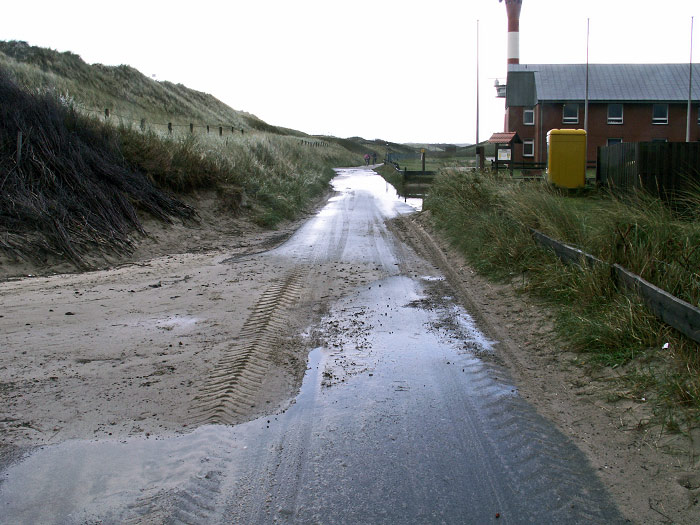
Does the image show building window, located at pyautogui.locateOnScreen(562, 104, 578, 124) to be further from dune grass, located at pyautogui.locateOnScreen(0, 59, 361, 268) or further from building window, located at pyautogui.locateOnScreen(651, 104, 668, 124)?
dune grass, located at pyautogui.locateOnScreen(0, 59, 361, 268)

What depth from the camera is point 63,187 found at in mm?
12078

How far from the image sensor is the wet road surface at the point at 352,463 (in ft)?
11.7

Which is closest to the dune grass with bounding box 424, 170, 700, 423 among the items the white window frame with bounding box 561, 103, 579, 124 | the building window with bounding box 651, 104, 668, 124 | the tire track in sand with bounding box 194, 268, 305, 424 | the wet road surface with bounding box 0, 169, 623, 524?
the wet road surface with bounding box 0, 169, 623, 524

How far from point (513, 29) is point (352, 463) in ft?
194

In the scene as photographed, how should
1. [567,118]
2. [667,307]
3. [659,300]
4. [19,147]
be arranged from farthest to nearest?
1. [567,118]
2. [19,147]
3. [659,300]
4. [667,307]

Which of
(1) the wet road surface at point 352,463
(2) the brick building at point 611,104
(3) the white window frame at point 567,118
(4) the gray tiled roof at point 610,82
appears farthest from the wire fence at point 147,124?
(3) the white window frame at point 567,118

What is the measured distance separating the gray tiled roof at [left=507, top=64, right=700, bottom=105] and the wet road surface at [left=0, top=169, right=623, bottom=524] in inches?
1822

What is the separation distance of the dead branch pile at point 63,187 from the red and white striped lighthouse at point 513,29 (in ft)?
157

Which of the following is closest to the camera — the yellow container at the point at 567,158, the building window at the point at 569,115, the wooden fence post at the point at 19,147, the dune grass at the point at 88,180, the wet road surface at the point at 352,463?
the wet road surface at the point at 352,463

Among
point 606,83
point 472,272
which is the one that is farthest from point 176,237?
point 606,83

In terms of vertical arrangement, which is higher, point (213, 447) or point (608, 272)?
point (608, 272)

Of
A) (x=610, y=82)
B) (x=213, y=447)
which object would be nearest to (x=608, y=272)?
(x=213, y=447)

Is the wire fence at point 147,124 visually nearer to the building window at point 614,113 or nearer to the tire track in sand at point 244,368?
the tire track in sand at point 244,368

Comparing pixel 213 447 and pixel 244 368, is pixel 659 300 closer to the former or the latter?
pixel 244 368
